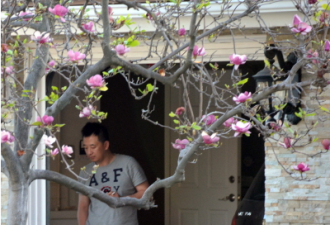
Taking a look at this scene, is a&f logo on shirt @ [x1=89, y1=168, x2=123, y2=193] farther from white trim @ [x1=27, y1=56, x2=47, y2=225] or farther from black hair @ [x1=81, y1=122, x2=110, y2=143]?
white trim @ [x1=27, y1=56, x2=47, y2=225]

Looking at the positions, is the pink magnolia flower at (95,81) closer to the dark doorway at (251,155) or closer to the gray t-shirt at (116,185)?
the gray t-shirt at (116,185)

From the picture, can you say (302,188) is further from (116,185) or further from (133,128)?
(133,128)

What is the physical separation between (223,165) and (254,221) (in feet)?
7.38

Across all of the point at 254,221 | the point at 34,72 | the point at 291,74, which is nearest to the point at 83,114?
the point at 34,72

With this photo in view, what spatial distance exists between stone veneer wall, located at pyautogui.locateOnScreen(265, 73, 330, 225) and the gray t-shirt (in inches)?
44.0

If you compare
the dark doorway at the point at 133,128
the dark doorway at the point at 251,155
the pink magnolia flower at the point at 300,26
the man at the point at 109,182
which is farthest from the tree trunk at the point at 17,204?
the dark doorway at the point at 251,155

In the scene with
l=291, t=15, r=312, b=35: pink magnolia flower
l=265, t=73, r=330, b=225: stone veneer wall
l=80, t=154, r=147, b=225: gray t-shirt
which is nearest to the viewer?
l=291, t=15, r=312, b=35: pink magnolia flower

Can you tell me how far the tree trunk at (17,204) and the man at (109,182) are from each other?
1939 mm

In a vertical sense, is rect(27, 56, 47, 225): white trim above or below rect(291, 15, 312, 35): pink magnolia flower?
below

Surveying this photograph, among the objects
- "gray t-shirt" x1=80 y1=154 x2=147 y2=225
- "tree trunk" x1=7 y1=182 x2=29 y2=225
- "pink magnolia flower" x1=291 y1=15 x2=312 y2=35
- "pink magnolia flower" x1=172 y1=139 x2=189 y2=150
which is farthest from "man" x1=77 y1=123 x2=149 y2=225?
"pink magnolia flower" x1=291 y1=15 x2=312 y2=35

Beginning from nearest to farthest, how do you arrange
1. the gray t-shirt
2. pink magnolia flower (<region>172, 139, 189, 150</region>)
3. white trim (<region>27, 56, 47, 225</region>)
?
pink magnolia flower (<region>172, 139, 189, 150</region>), the gray t-shirt, white trim (<region>27, 56, 47, 225</region>)

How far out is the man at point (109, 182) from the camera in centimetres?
460

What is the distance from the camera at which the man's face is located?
4793 millimetres

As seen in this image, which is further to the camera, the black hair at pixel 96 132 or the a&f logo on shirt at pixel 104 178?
the black hair at pixel 96 132
